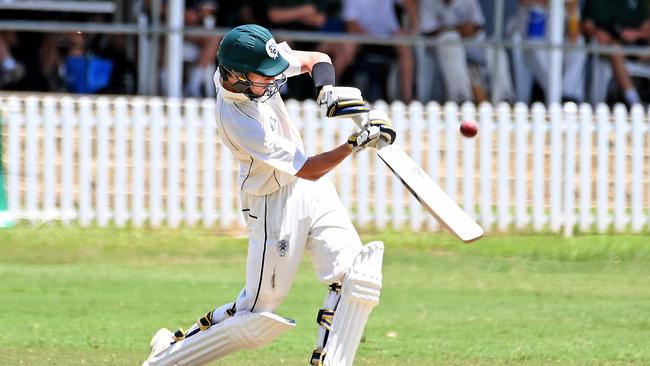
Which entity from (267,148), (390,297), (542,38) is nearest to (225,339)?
(267,148)

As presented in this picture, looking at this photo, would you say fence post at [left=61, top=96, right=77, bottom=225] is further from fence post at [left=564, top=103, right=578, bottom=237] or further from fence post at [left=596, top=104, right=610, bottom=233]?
fence post at [left=596, top=104, right=610, bottom=233]

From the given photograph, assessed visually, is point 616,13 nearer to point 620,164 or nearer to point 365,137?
point 620,164

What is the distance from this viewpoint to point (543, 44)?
582 inches

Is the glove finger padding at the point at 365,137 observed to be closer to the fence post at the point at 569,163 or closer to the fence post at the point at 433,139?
the fence post at the point at 433,139

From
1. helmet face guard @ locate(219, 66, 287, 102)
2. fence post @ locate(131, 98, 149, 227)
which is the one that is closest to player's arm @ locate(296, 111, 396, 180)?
helmet face guard @ locate(219, 66, 287, 102)

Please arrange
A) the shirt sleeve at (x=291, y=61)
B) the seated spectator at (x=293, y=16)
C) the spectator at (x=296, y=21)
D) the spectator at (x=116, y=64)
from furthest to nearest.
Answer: the seated spectator at (x=293, y=16) → the spectator at (x=296, y=21) → the spectator at (x=116, y=64) → the shirt sleeve at (x=291, y=61)

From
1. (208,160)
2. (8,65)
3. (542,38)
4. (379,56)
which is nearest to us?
(208,160)

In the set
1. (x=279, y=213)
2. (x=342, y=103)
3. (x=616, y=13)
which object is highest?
(x=342, y=103)

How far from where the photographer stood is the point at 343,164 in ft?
42.6

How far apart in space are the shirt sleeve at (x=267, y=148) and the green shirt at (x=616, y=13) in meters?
11.6

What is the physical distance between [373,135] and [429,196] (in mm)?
390

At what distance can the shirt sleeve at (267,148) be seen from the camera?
623 centimetres

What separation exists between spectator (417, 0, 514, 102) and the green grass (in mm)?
3421

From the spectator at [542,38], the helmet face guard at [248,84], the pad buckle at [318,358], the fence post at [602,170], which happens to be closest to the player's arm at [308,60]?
the helmet face guard at [248,84]
